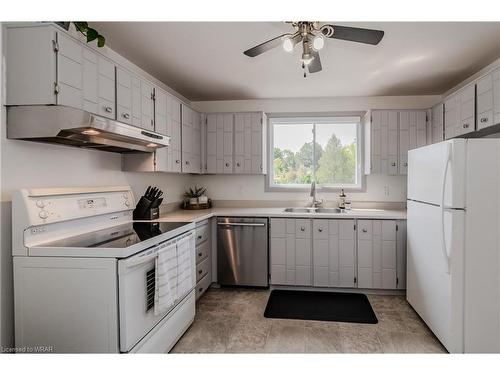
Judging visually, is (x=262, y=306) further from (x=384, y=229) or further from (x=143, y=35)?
(x=143, y=35)

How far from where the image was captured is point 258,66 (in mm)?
3051

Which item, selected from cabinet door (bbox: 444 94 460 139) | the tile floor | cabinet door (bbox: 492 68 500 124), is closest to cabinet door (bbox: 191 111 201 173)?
the tile floor

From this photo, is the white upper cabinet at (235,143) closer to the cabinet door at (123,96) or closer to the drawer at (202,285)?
the drawer at (202,285)

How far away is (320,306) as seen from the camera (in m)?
3.06

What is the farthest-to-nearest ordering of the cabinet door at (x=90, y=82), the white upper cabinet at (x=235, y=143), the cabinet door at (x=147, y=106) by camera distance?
the white upper cabinet at (x=235, y=143), the cabinet door at (x=147, y=106), the cabinet door at (x=90, y=82)

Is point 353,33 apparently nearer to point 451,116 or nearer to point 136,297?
point 451,116

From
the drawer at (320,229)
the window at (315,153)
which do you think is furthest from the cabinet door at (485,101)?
the drawer at (320,229)

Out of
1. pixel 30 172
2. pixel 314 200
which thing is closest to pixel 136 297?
pixel 30 172

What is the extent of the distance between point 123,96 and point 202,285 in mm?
1984

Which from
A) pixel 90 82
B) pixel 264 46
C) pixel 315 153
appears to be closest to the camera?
pixel 90 82

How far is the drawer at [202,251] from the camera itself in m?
3.12

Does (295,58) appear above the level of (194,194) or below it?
above

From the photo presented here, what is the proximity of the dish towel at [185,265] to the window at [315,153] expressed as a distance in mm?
1920

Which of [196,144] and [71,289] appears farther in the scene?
[196,144]
